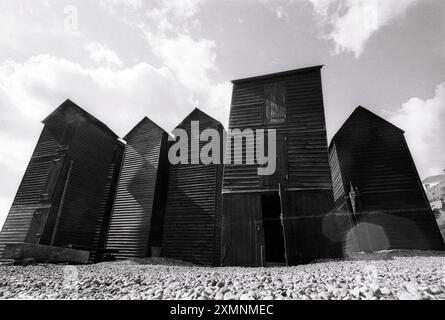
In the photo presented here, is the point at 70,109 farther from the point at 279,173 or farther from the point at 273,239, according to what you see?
the point at 273,239

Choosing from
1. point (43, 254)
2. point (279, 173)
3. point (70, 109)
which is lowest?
point (43, 254)

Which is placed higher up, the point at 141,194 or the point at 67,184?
the point at 67,184

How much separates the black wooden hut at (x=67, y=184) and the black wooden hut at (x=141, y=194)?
2.32 metres

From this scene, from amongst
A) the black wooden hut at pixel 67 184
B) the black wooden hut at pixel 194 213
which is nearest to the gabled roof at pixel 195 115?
the black wooden hut at pixel 194 213

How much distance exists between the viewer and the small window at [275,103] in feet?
39.5

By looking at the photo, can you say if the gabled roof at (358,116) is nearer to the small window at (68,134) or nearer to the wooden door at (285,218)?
the wooden door at (285,218)

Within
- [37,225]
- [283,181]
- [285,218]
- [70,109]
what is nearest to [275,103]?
[283,181]

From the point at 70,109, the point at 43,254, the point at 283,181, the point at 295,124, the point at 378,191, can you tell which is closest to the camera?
the point at 43,254

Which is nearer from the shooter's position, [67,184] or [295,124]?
[295,124]

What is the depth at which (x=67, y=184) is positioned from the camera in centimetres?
1645

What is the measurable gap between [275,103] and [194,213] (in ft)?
26.9

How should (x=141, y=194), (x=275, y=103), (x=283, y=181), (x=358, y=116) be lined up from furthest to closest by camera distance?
1. (x=141, y=194)
2. (x=358, y=116)
3. (x=275, y=103)
4. (x=283, y=181)
